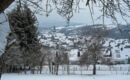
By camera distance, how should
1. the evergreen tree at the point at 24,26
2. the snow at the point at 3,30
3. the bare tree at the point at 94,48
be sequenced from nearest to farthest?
→ the snow at the point at 3,30 → the evergreen tree at the point at 24,26 → the bare tree at the point at 94,48

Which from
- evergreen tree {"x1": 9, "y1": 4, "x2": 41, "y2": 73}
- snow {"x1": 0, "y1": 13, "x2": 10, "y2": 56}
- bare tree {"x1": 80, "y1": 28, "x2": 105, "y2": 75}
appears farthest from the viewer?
bare tree {"x1": 80, "y1": 28, "x2": 105, "y2": 75}

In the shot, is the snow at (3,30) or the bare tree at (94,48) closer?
the snow at (3,30)

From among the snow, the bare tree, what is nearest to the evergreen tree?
the snow

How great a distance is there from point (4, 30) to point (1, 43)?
0.22m

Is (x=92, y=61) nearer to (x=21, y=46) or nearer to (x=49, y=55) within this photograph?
(x=49, y=55)

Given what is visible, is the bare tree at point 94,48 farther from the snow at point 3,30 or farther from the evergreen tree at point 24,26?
the snow at point 3,30

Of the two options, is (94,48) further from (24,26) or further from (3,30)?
(3,30)

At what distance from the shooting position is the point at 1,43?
248cm

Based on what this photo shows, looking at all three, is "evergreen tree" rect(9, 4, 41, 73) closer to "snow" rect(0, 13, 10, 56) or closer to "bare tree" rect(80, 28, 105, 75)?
"snow" rect(0, 13, 10, 56)

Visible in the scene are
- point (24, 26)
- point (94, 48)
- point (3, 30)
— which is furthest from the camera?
point (94, 48)

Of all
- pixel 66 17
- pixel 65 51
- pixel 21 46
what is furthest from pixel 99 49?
pixel 66 17

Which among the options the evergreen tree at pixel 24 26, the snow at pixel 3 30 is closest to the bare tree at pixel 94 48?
the evergreen tree at pixel 24 26

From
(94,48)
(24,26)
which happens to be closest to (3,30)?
(24,26)

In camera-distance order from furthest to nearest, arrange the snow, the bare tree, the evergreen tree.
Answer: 1. the bare tree
2. the evergreen tree
3. the snow
